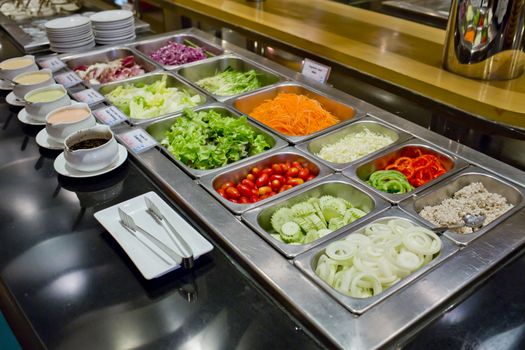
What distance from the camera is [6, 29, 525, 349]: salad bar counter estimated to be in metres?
1.19

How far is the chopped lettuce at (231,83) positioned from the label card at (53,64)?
75 centimetres

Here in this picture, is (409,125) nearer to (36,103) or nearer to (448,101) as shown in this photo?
(448,101)

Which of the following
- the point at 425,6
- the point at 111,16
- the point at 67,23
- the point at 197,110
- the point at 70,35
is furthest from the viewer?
the point at 425,6

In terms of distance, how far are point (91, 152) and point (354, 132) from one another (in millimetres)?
1009

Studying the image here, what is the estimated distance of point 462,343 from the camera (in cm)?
108

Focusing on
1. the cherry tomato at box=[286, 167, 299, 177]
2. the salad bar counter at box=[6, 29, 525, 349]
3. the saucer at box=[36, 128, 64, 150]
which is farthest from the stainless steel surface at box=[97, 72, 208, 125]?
the cherry tomato at box=[286, 167, 299, 177]

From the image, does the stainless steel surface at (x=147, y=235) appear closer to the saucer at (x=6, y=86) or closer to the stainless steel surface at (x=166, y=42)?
the saucer at (x=6, y=86)

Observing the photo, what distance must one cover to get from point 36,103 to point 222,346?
4.67 ft

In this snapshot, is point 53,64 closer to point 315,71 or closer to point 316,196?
point 315,71

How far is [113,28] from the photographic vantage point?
2916 millimetres

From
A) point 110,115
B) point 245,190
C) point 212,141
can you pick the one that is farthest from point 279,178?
point 110,115

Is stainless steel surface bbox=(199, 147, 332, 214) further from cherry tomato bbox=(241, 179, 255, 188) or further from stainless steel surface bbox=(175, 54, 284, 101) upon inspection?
stainless steel surface bbox=(175, 54, 284, 101)

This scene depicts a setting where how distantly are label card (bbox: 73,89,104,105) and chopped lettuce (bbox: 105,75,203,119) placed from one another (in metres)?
0.07

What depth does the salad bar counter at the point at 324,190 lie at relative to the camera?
1194 mm
